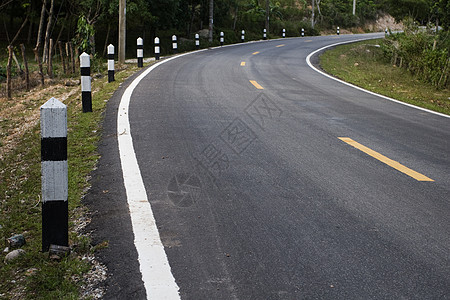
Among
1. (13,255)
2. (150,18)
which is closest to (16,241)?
(13,255)

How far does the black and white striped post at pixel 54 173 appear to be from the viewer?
3.38m

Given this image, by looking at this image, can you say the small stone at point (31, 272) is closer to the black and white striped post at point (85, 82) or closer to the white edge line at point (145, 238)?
the white edge line at point (145, 238)

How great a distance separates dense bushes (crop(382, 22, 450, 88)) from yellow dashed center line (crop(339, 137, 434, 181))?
9.27m

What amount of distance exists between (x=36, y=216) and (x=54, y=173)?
3.52 feet

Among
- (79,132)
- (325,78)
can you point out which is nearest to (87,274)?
(79,132)

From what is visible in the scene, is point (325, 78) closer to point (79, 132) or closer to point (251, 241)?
point (79, 132)

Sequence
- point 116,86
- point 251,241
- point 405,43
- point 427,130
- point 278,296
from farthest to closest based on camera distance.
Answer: point 405,43, point 116,86, point 427,130, point 251,241, point 278,296

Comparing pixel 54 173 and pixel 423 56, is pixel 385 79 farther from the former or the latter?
pixel 54 173

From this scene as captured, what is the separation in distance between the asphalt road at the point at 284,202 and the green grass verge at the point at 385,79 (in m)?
3.66

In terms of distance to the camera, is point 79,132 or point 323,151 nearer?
point 323,151

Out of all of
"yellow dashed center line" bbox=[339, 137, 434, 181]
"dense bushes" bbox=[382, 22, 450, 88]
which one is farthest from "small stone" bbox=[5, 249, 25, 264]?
"dense bushes" bbox=[382, 22, 450, 88]

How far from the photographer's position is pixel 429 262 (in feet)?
11.2

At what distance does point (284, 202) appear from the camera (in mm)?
4492

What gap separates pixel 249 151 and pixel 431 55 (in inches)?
460
